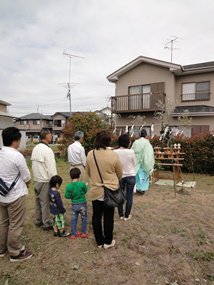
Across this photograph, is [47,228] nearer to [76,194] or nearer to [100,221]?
[76,194]

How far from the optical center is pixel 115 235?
377 cm

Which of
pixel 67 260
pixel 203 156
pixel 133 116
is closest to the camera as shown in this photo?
pixel 67 260

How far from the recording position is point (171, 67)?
14.8m

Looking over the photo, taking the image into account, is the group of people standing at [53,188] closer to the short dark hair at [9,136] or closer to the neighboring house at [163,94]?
the short dark hair at [9,136]

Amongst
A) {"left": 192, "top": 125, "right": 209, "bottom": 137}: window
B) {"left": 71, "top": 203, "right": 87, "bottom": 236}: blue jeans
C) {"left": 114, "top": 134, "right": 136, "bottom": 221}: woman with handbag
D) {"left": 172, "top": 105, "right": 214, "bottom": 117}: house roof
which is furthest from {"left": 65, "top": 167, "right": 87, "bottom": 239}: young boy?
{"left": 192, "top": 125, "right": 209, "bottom": 137}: window

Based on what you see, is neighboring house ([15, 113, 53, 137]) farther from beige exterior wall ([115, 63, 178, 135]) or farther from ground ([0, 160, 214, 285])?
ground ([0, 160, 214, 285])

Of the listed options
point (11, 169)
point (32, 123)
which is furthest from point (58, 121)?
point (11, 169)

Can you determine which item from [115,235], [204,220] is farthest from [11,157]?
[204,220]

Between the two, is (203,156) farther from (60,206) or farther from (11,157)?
(11,157)

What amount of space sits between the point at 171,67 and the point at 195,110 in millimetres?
3299

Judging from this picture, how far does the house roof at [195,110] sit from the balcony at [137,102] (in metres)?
1.22

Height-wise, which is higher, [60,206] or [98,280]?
[60,206]

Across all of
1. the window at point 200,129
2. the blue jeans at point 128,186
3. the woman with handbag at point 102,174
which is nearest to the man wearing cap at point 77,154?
the blue jeans at point 128,186

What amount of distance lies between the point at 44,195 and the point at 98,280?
1.64 metres
